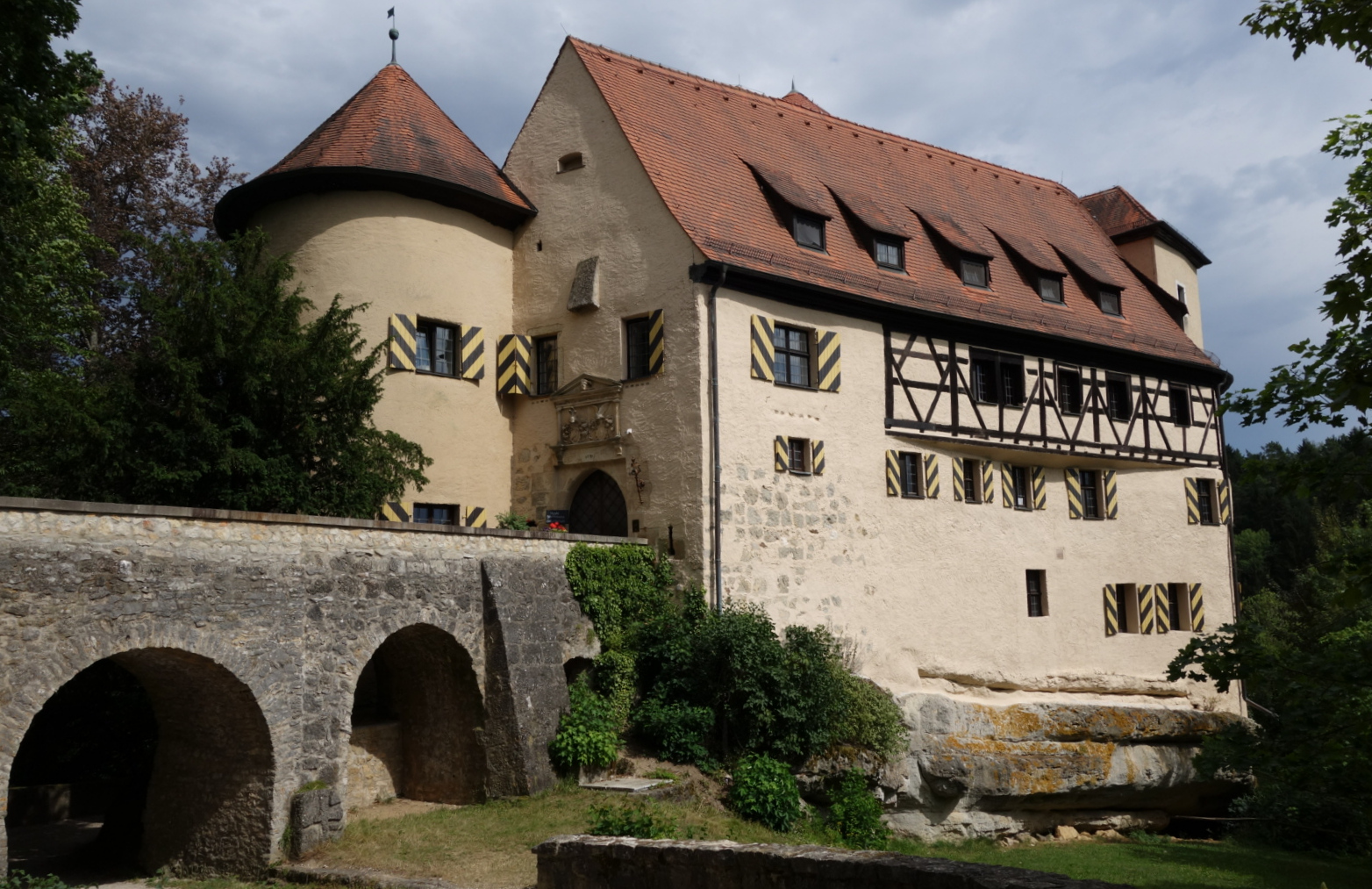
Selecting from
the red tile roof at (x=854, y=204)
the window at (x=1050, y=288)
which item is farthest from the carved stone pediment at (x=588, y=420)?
the window at (x=1050, y=288)

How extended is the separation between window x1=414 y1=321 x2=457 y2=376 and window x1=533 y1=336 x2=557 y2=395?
4.81ft

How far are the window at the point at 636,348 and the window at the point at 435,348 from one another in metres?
2.99

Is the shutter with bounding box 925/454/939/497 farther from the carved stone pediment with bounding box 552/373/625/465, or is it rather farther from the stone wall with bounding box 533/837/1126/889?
the stone wall with bounding box 533/837/1126/889

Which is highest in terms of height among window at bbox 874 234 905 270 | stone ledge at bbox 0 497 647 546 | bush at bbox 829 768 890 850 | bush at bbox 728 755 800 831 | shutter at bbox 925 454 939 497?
window at bbox 874 234 905 270

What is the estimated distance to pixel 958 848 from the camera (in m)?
18.3

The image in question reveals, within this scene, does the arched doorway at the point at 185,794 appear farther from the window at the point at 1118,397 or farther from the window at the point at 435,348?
the window at the point at 1118,397

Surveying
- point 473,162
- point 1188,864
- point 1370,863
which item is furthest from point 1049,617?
point 473,162

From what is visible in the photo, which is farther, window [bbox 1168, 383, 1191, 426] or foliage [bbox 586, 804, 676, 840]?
window [bbox 1168, 383, 1191, 426]

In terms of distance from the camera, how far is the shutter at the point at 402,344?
18703mm

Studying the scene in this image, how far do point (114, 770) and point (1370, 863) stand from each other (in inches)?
833

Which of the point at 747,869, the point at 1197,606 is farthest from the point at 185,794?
the point at 1197,606

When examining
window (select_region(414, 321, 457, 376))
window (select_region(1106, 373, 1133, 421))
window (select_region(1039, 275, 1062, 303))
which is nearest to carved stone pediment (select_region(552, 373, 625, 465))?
window (select_region(414, 321, 457, 376))

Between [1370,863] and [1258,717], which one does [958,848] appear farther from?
[1258,717]

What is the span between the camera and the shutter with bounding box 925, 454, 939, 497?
68.9 ft
